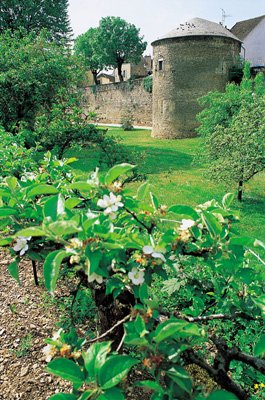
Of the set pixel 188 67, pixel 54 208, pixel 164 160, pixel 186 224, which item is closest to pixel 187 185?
pixel 164 160

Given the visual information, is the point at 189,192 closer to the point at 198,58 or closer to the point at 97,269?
the point at 97,269

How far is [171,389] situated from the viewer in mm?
974

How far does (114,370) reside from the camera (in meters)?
0.93

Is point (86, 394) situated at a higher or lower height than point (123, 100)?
lower

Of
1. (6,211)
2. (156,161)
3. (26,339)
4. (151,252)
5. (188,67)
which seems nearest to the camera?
(151,252)

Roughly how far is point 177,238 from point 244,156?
7.91 metres

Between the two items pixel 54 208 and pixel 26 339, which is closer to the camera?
pixel 54 208

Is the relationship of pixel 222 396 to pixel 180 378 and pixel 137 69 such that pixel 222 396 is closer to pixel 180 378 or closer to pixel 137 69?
pixel 180 378

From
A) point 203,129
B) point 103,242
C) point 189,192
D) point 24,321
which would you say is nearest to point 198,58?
point 203,129

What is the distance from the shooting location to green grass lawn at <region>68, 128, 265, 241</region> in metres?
8.10

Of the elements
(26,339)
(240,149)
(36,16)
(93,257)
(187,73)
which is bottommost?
(26,339)

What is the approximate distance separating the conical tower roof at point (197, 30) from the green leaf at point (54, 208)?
21.9 m

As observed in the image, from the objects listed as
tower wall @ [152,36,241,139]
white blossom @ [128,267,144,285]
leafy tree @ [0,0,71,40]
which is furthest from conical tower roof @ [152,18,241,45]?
white blossom @ [128,267,144,285]

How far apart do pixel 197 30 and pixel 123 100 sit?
12.5 meters
